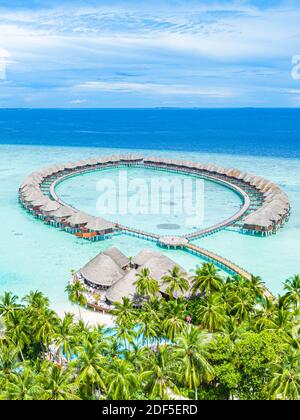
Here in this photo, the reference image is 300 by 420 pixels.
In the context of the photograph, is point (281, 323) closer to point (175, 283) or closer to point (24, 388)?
point (175, 283)

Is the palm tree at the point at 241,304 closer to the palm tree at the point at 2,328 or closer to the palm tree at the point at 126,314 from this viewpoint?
the palm tree at the point at 126,314

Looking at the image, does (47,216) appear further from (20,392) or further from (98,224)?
(20,392)

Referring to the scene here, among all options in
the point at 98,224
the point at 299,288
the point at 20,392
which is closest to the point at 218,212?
the point at 98,224

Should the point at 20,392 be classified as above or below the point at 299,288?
below

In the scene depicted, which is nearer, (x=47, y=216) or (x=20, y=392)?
(x=20, y=392)

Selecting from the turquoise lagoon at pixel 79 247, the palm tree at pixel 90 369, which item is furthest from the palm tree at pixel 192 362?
the turquoise lagoon at pixel 79 247

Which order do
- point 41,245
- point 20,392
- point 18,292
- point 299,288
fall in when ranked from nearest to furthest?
1. point 20,392
2. point 299,288
3. point 18,292
4. point 41,245

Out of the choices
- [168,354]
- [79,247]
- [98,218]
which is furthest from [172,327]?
[98,218]
